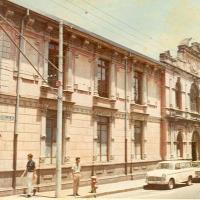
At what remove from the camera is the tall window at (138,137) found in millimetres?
26906

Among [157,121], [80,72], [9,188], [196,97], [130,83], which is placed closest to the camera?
[9,188]

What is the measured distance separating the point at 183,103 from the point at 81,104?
1387cm

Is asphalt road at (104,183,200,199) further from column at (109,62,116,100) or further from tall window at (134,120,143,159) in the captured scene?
column at (109,62,116,100)

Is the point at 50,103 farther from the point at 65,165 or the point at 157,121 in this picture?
the point at 157,121

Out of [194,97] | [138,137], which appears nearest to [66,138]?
[138,137]

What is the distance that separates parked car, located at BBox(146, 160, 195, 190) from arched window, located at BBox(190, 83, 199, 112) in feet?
38.8

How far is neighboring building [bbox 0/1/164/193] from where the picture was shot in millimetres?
17688

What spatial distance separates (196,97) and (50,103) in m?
20.0

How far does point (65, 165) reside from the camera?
20172 millimetres

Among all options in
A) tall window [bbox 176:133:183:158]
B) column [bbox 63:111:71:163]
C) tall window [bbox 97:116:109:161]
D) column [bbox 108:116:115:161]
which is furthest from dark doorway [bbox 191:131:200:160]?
column [bbox 63:111:71:163]

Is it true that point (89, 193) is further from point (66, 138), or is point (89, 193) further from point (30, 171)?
point (66, 138)

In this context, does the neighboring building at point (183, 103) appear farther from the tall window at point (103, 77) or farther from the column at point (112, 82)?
the tall window at point (103, 77)

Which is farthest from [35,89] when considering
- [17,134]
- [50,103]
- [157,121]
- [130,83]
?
[157,121]

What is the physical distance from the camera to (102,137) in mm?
23500
